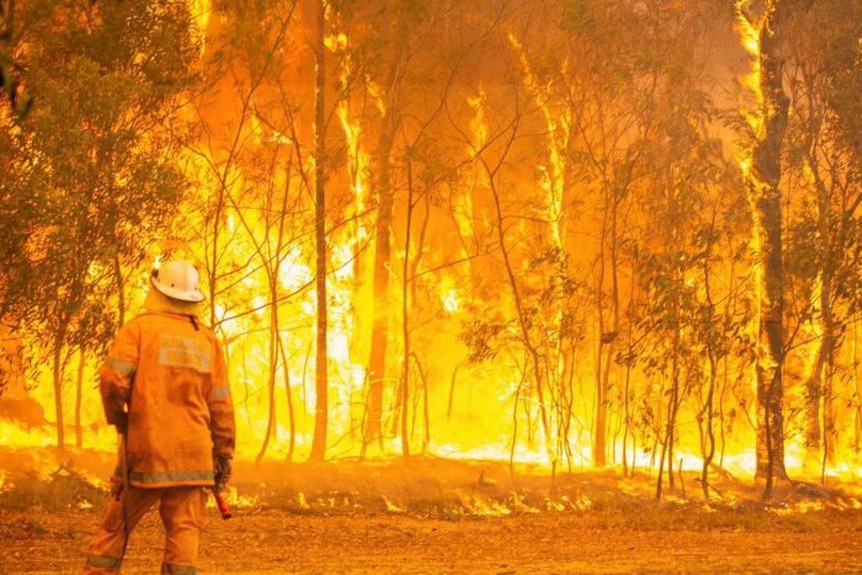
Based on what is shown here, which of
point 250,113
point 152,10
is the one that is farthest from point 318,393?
point 152,10

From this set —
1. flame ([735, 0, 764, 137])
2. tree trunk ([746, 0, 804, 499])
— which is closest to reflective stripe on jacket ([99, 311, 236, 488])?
tree trunk ([746, 0, 804, 499])

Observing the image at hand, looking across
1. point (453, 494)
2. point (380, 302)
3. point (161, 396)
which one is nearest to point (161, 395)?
point (161, 396)

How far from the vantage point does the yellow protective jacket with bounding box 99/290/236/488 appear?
643 cm

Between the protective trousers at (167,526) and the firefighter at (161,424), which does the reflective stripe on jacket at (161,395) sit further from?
the protective trousers at (167,526)

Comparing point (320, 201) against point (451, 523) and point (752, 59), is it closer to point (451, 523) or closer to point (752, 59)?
point (451, 523)

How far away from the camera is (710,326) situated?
18.2 meters

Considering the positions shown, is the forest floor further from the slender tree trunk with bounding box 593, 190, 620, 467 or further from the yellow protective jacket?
the yellow protective jacket

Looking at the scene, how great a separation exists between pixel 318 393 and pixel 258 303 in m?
3.66

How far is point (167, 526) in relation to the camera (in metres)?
6.55

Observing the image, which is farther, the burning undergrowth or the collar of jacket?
the burning undergrowth

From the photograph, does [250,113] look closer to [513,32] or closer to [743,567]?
[513,32]

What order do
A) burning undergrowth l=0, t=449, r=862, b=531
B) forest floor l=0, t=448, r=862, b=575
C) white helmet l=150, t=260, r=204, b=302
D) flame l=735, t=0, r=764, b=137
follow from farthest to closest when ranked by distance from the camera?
flame l=735, t=0, r=764, b=137 < burning undergrowth l=0, t=449, r=862, b=531 < forest floor l=0, t=448, r=862, b=575 < white helmet l=150, t=260, r=204, b=302

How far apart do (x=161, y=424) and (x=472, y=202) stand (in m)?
23.6

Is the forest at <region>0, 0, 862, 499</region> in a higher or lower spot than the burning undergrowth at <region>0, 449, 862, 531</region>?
higher
